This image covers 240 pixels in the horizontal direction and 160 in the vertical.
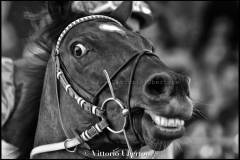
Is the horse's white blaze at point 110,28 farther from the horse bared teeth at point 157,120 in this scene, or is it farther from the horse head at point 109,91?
the horse bared teeth at point 157,120

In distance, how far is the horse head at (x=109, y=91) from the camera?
119 centimetres

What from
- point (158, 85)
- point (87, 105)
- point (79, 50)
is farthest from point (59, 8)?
point (158, 85)

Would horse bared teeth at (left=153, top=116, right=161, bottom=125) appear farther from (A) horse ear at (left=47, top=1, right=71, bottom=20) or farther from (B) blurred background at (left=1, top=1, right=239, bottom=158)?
(B) blurred background at (left=1, top=1, right=239, bottom=158)

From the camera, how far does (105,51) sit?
1384 mm

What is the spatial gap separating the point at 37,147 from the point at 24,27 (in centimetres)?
75

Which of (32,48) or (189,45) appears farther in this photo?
(189,45)

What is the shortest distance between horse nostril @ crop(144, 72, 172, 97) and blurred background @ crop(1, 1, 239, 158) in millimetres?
3047

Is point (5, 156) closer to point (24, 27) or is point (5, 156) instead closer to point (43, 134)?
point (43, 134)

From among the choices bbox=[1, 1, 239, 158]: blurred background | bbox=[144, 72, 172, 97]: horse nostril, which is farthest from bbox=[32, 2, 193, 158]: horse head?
bbox=[1, 1, 239, 158]: blurred background

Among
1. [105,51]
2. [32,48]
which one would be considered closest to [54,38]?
[32,48]

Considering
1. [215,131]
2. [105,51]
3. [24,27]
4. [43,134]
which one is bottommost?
[215,131]

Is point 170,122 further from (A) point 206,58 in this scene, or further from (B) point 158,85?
(A) point 206,58

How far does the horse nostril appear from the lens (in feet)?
3.76

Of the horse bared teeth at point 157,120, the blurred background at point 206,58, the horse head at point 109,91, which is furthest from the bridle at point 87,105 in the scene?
the blurred background at point 206,58
